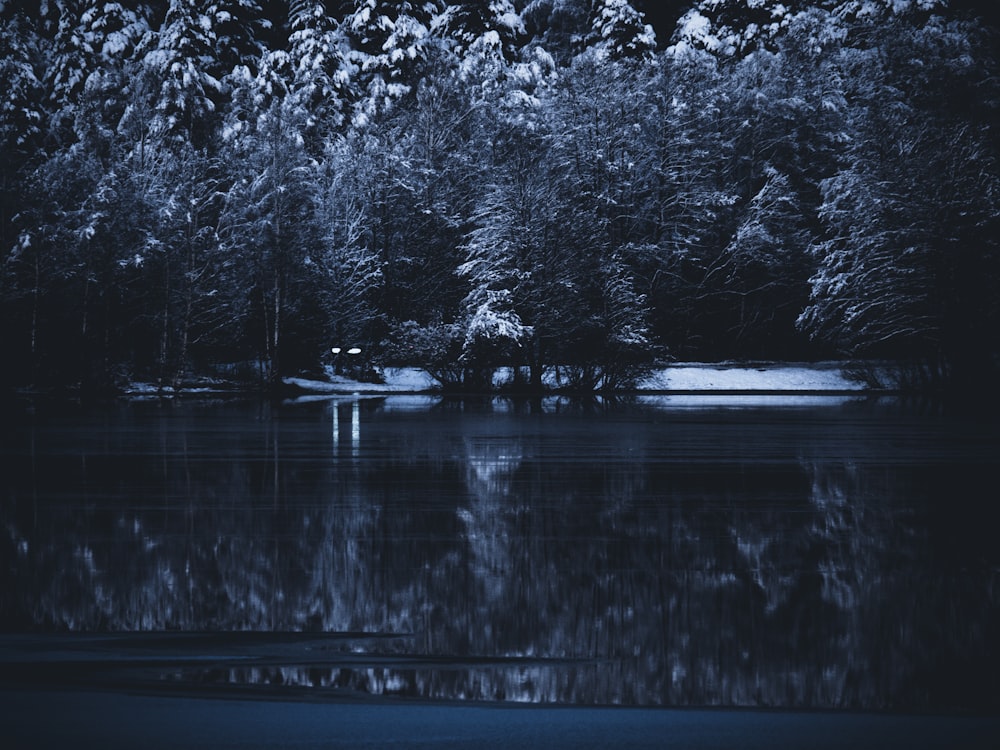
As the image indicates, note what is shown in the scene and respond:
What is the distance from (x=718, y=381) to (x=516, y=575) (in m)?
46.5

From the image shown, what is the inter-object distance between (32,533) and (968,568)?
7393 mm

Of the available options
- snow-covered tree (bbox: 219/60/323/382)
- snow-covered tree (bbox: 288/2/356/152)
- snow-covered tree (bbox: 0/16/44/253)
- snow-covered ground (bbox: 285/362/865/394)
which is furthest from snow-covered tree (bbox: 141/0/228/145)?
snow-covered ground (bbox: 285/362/865/394)

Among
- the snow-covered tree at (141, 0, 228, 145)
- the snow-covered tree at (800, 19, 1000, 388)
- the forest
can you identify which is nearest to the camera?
the snow-covered tree at (800, 19, 1000, 388)

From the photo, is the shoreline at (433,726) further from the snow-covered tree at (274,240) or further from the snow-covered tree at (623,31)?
the snow-covered tree at (623,31)

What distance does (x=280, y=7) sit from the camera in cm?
9225

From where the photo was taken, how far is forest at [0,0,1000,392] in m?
52.8

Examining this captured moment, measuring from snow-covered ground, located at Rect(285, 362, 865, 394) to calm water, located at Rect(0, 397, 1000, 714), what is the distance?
110ft

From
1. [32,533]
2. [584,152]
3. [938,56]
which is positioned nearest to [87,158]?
[584,152]

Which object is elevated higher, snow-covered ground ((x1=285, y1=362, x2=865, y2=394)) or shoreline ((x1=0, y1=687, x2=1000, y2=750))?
snow-covered ground ((x1=285, y1=362, x2=865, y2=394))

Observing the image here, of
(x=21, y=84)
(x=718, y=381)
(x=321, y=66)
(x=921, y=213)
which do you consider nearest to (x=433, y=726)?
(x=921, y=213)

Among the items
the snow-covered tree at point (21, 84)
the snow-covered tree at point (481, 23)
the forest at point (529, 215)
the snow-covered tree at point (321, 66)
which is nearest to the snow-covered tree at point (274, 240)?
the forest at point (529, 215)

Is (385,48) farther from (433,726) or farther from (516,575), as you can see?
(433,726)

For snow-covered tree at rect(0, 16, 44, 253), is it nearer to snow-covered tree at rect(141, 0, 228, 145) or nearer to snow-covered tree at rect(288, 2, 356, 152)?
snow-covered tree at rect(141, 0, 228, 145)

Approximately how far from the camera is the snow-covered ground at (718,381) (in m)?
54.8
